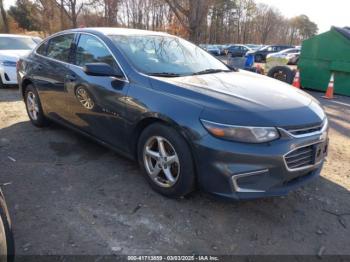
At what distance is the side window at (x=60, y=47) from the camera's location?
427 cm

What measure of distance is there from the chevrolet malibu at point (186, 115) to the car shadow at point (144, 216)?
311 millimetres

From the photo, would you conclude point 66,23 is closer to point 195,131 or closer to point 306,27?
point 195,131

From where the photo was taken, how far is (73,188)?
3348mm

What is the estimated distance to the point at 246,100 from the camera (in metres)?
2.79

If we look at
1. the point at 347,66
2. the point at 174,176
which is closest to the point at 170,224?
the point at 174,176

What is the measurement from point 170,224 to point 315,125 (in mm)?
1546

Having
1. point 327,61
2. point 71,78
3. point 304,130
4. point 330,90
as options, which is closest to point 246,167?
point 304,130

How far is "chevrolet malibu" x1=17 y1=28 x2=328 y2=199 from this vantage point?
2566 millimetres

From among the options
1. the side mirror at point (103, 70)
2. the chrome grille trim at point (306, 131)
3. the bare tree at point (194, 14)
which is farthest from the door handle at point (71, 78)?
the bare tree at point (194, 14)

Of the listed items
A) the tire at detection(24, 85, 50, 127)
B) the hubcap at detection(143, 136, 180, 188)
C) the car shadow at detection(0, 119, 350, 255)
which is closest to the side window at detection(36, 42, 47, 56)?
the tire at detection(24, 85, 50, 127)

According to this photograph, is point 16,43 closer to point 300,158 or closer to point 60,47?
point 60,47


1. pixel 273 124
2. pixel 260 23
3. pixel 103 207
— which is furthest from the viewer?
pixel 260 23

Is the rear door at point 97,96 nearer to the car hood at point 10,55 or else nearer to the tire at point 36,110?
the tire at point 36,110

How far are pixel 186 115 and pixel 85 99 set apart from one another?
5.20 feet
